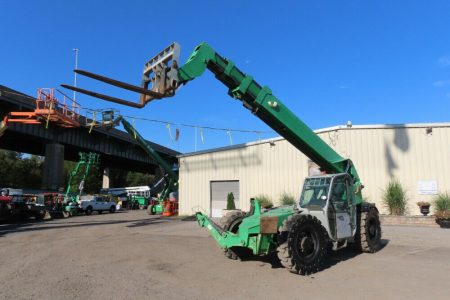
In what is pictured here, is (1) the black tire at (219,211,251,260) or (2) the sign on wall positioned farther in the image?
(2) the sign on wall

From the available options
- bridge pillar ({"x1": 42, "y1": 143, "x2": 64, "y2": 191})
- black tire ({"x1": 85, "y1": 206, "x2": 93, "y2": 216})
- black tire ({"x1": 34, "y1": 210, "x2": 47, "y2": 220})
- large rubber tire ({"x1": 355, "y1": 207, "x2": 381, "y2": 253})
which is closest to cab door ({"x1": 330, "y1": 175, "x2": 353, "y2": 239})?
large rubber tire ({"x1": 355, "y1": 207, "x2": 381, "y2": 253})

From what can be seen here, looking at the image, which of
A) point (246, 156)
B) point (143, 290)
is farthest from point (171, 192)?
point (143, 290)

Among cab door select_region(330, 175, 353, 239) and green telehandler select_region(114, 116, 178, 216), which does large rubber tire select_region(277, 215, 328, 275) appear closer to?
cab door select_region(330, 175, 353, 239)

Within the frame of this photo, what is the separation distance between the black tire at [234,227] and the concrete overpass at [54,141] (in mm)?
28292

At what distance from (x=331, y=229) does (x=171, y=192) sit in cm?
2791

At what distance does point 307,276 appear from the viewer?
8.65 meters

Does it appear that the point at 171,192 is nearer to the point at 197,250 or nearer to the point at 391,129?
the point at 391,129

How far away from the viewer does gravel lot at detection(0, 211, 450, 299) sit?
7.35 m

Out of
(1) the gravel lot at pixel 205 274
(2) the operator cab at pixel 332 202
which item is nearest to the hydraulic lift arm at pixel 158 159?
(1) the gravel lot at pixel 205 274

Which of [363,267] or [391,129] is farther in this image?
[391,129]

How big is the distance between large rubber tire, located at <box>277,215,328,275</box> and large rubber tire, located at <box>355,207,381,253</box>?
218 cm

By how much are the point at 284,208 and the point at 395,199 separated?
39.1 ft

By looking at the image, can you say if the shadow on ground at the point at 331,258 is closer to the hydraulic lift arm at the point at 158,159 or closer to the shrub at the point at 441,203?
the shrub at the point at 441,203

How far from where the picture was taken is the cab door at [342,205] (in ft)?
33.7
